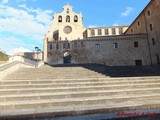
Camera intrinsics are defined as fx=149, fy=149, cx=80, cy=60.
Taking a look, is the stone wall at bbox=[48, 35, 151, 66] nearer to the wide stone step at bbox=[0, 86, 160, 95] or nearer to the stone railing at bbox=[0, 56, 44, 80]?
the stone railing at bbox=[0, 56, 44, 80]

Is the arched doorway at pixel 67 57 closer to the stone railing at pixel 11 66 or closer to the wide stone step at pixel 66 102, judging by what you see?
the stone railing at pixel 11 66

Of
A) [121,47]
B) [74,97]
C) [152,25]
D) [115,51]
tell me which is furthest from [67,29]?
[74,97]

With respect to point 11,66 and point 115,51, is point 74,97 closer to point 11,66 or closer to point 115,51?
point 11,66

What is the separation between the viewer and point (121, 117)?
13.0 feet

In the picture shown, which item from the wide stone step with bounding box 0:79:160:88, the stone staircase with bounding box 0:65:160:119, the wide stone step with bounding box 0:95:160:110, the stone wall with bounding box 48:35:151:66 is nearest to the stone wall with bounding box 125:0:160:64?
the stone wall with bounding box 48:35:151:66

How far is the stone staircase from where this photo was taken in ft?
15.5

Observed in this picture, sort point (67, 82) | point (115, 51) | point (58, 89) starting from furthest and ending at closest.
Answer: point (115, 51) → point (67, 82) → point (58, 89)

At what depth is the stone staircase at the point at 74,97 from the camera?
15.5 ft

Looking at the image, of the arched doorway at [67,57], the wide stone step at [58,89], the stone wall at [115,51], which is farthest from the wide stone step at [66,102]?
the arched doorway at [67,57]

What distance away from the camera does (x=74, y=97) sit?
6.29 meters

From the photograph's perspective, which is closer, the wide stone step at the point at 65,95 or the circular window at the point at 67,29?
the wide stone step at the point at 65,95

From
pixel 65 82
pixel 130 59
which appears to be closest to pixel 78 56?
pixel 130 59

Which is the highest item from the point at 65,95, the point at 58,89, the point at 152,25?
the point at 152,25

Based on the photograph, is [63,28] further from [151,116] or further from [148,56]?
[151,116]
